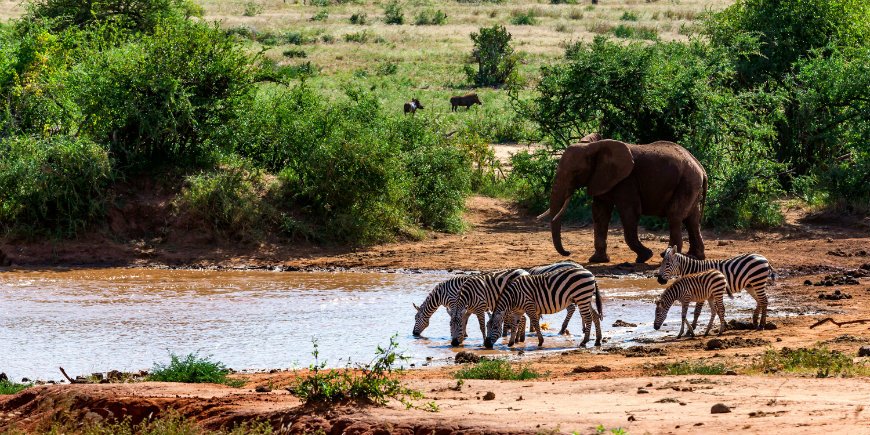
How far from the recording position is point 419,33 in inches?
2367

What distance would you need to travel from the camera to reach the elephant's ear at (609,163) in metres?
19.7

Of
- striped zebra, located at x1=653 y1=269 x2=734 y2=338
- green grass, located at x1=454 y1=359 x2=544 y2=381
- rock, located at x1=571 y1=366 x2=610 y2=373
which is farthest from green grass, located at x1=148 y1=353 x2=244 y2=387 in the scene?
striped zebra, located at x1=653 y1=269 x2=734 y2=338

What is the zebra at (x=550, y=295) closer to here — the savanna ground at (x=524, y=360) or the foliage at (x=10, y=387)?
the savanna ground at (x=524, y=360)

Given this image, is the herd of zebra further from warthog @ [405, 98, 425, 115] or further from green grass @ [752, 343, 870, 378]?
warthog @ [405, 98, 425, 115]

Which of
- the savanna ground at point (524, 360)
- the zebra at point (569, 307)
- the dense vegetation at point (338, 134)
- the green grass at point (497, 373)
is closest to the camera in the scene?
the savanna ground at point (524, 360)

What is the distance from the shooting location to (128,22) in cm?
2931

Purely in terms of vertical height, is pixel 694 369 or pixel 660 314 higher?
pixel 694 369

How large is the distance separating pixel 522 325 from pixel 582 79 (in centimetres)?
1075

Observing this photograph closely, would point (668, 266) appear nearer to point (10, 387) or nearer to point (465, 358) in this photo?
point (465, 358)

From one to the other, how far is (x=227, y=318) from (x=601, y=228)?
666cm

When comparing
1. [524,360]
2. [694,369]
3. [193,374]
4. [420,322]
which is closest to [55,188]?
[420,322]

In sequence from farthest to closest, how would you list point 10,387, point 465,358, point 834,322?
point 834,322 → point 465,358 → point 10,387

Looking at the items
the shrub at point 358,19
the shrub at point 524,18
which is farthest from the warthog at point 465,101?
the shrub at point 358,19

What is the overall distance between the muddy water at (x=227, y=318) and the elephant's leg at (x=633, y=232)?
0.99 meters
